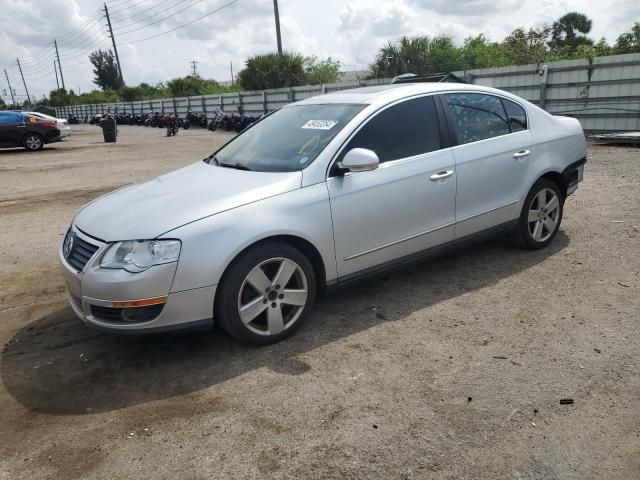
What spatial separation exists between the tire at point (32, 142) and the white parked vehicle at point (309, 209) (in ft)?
59.6

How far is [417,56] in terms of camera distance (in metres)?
24.5

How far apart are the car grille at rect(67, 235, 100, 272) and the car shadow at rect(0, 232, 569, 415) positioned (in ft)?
2.13

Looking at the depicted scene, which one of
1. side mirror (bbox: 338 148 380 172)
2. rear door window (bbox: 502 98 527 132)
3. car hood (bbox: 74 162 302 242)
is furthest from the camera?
rear door window (bbox: 502 98 527 132)

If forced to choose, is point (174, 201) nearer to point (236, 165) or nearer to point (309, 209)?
point (236, 165)

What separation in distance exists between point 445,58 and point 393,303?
74.7 feet

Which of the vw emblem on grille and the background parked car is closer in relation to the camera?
the vw emblem on grille

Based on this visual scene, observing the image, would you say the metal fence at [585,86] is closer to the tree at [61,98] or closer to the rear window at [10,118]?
the rear window at [10,118]

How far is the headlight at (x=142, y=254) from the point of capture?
3.05m

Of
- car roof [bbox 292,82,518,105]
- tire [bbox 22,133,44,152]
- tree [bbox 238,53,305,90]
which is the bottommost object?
tire [bbox 22,133,44,152]

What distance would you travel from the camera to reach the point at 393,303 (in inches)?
161

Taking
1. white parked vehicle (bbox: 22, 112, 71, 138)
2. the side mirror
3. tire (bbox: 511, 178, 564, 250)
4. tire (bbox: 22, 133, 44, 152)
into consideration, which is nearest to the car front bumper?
the side mirror

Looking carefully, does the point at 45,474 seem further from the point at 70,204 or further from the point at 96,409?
the point at 70,204

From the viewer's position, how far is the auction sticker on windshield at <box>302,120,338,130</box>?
3910 mm

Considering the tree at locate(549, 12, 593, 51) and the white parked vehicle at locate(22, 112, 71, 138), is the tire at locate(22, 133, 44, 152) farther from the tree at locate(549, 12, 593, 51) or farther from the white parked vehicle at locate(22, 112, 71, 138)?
the tree at locate(549, 12, 593, 51)
